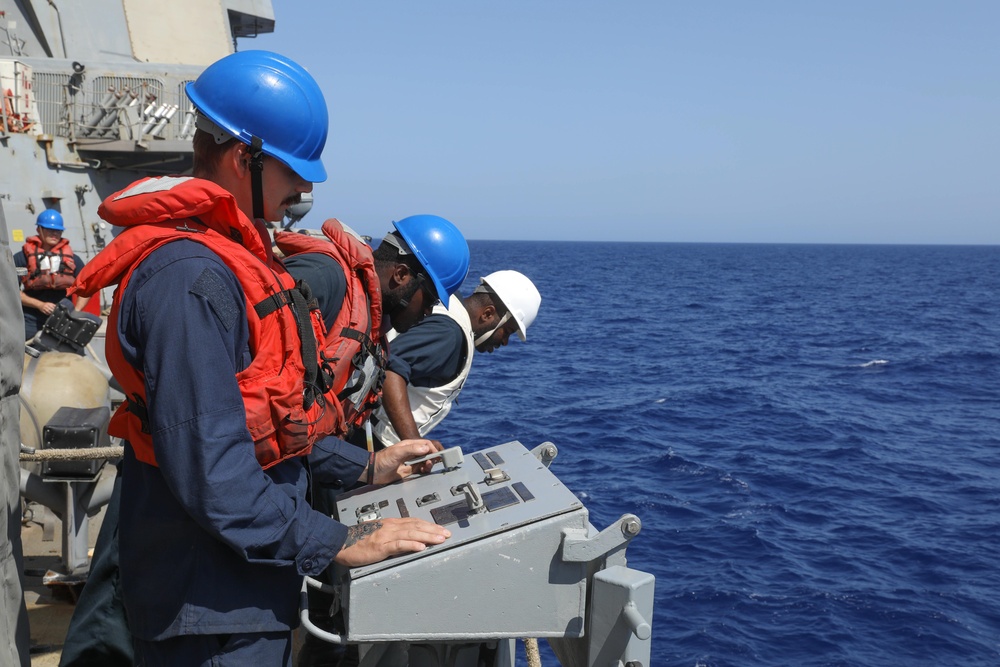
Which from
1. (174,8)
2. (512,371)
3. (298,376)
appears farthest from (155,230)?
(512,371)

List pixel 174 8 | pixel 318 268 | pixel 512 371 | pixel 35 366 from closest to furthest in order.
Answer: pixel 318 268
pixel 35 366
pixel 174 8
pixel 512 371

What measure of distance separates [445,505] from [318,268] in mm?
835

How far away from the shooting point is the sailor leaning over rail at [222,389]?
1.71 meters

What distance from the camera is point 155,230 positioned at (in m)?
1.82

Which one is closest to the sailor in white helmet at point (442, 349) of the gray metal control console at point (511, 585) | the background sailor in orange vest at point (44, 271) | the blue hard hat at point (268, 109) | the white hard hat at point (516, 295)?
the white hard hat at point (516, 295)

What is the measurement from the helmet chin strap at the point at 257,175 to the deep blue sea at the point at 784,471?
625 centimetres

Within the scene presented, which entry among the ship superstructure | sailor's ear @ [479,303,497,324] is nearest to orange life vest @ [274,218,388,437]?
sailor's ear @ [479,303,497,324]

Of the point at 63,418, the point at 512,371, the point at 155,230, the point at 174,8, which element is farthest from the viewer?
the point at 512,371

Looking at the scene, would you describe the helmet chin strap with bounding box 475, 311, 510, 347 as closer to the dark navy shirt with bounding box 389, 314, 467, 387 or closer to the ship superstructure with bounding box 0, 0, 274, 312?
the dark navy shirt with bounding box 389, 314, 467, 387

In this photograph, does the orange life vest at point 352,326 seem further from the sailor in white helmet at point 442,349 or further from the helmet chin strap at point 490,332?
the helmet chin strap at point 490,332

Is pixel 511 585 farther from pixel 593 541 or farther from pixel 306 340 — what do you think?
pixel 306 340

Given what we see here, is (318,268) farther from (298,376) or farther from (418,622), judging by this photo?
(418,622)

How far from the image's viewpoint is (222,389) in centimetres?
172

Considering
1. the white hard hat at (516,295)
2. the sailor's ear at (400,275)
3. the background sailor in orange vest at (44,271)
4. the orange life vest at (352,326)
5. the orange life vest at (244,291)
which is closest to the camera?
the orange life vest at (244,291)
